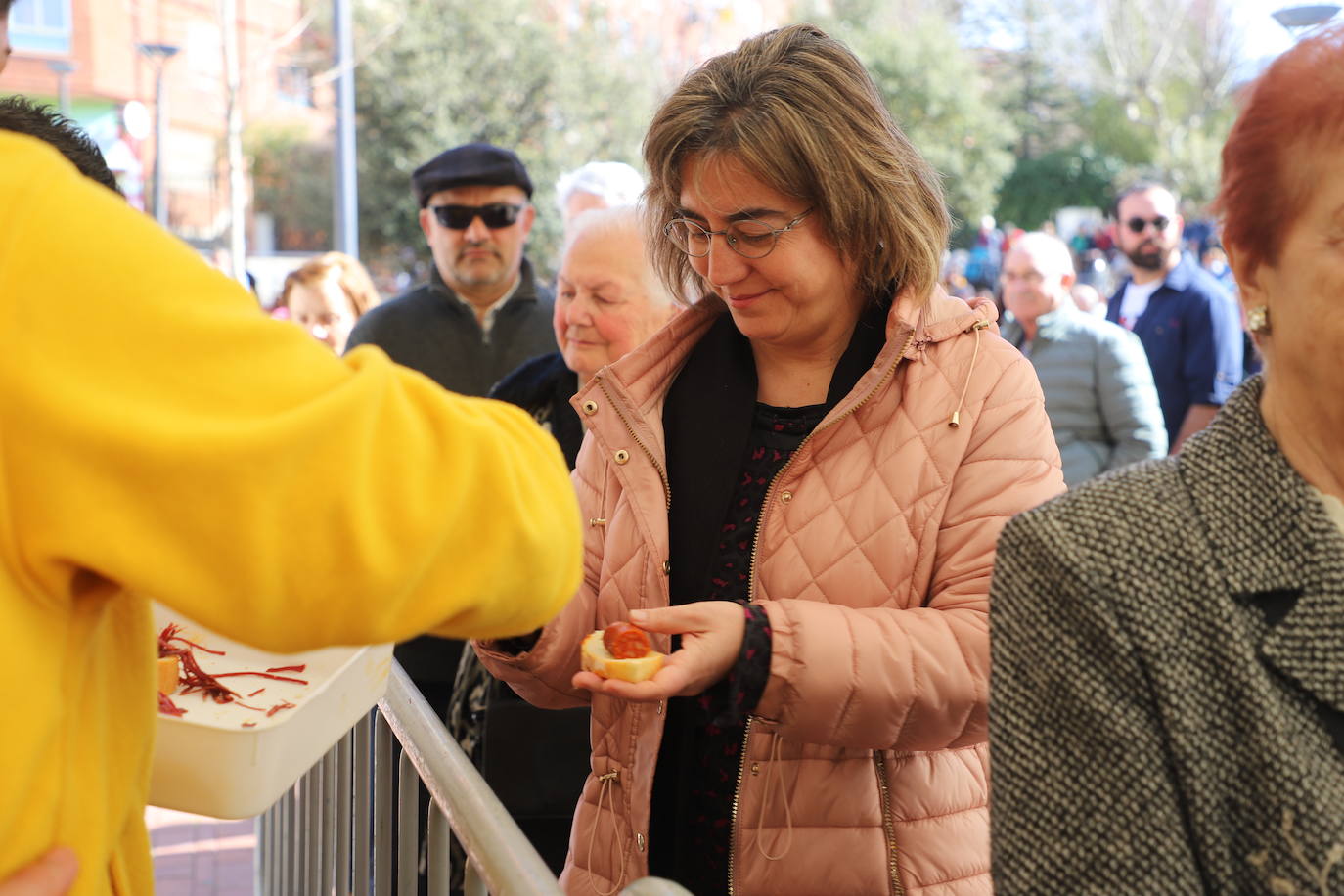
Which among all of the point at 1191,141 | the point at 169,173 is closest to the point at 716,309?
the point at 169,173

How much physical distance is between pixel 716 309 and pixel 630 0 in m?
35.7

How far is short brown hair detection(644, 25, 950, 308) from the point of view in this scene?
2.34 m

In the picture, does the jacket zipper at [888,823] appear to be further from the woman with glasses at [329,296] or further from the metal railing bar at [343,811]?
the woman with glasses at [329,296]

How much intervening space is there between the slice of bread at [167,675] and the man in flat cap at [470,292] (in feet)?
9.60

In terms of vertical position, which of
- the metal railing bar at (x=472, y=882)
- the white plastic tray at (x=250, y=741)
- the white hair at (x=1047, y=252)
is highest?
the white hair at (x=1047, y=252)

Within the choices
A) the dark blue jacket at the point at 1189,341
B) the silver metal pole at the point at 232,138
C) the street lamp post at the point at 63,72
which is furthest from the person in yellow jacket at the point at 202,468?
the street lamp post at the point at 63,72

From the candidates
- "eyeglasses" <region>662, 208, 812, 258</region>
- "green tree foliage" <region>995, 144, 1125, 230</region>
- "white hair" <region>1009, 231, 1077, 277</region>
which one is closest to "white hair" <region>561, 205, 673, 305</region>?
"eyeglasses" <region>662, 208, 812, 258</region>

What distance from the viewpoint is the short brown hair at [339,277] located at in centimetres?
617

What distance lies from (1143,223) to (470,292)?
3.64m

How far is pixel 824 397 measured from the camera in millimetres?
2385

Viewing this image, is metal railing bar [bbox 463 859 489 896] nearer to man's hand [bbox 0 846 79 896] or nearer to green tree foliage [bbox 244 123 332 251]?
man's hand [bbox 0 846 79 896]

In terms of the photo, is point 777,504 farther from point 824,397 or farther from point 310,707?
point 310,707

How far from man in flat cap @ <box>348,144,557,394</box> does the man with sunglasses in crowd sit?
2881 mm

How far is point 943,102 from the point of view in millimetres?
35938
